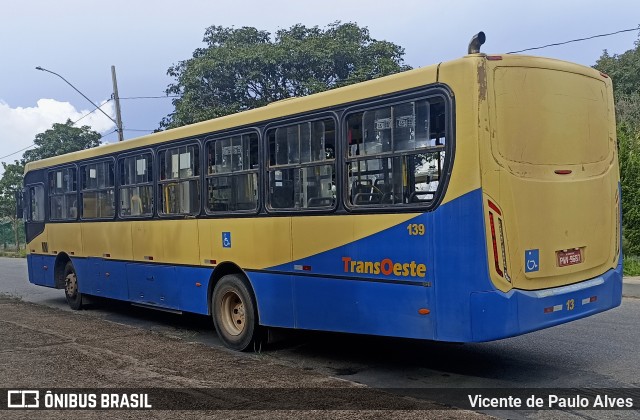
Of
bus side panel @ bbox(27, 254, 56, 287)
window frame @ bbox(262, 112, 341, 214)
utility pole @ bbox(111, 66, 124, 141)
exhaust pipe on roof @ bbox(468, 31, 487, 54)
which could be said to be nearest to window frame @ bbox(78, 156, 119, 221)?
bus side panel @ bbox(27, 254, 56, 287)

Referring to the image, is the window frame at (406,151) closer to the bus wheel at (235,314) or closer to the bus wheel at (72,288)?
the bus wheel at (235,314)

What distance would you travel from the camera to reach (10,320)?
11.2 meters

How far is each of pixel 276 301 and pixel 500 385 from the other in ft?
8.88

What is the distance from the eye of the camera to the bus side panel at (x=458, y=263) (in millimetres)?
5723

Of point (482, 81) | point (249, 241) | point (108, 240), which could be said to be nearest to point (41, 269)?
point (108, 240)

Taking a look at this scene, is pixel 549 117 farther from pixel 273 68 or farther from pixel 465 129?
pixel 273 68

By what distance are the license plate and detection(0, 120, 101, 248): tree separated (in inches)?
1658

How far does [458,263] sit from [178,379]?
10.3 feet

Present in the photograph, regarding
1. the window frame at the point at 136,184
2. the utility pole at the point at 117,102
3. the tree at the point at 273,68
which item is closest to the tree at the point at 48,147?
the tree at the point at 273,68

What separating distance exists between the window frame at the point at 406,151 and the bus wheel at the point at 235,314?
2.16m

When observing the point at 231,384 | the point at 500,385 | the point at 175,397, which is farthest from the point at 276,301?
the point at 500,385

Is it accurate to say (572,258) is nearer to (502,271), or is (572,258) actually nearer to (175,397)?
(502,271)

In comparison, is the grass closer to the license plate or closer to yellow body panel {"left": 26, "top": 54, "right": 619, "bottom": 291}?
yellow body panel {"left": 26, "top": 54, "right": 619, "bottom": 291}

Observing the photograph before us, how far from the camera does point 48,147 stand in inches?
1767
